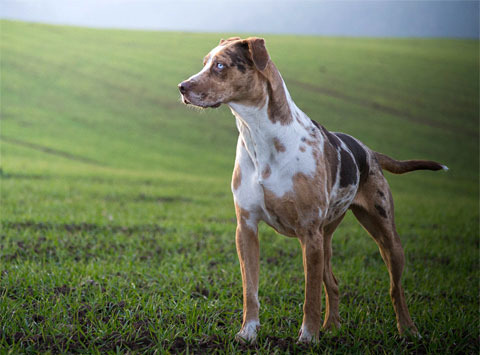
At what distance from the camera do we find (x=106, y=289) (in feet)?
17.5

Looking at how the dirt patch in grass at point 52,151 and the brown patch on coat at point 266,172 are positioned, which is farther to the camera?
the dirt patch in grass at point 52,151

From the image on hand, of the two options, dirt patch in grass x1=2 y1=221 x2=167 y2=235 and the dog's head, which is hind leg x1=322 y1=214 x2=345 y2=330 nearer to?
the dog's head

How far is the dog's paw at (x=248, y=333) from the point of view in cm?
418

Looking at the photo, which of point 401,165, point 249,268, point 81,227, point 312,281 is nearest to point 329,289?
point 312,281

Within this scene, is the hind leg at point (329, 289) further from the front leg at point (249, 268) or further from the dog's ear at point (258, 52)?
the dog's ear at point (258, 52)

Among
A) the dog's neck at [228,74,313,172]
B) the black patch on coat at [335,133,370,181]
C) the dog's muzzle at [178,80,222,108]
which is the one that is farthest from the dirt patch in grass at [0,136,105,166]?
the dog's muzzle at [178,80,222,108]

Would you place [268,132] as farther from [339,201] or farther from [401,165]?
[401,165]

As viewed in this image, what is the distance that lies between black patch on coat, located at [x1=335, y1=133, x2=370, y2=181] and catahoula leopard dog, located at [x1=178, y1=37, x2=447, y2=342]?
276mm

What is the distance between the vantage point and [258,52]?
379 cm

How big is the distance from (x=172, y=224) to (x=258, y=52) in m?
6.23

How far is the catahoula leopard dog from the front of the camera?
150 inches

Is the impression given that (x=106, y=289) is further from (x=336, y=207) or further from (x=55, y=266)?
(x=336, y=207)

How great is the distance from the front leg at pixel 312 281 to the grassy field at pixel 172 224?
0.13 m

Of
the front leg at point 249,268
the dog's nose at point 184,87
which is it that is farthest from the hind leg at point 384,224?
the dog's nose at point 184,87
